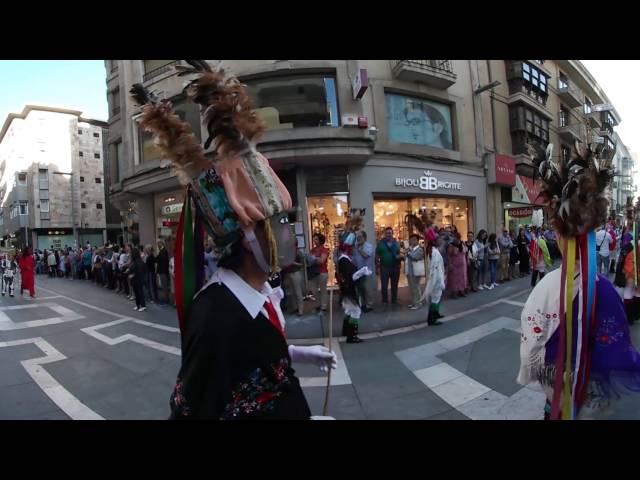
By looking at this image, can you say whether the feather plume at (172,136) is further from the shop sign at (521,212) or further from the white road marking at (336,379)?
the shop sign at (521,212)

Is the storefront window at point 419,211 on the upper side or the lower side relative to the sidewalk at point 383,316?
upper

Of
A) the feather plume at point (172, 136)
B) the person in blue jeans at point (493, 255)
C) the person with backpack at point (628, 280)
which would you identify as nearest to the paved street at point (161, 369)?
the feather plume at point (172, 136)

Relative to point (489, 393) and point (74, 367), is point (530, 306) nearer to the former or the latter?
point (489, 393)

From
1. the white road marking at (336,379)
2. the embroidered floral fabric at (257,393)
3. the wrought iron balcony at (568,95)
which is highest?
the wrought iron balcony at (568,95)

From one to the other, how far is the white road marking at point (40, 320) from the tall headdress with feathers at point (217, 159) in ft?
5.24

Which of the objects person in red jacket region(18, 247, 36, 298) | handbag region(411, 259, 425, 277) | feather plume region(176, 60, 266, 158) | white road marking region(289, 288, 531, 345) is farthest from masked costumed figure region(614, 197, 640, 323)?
person in red jacket region(18, 247, 36, 298)

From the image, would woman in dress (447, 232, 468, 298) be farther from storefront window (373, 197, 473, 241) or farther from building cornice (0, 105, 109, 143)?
building cornice (0, 105, 109, 143)

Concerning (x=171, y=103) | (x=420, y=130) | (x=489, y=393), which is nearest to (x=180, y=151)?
(x=171, y=103)

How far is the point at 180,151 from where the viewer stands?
2.75 ft

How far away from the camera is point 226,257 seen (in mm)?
835

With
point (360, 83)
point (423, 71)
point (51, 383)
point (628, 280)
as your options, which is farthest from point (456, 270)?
Result: point (51, 383)

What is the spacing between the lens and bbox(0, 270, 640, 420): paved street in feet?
4.51

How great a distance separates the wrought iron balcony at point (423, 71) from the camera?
17.3 ft
